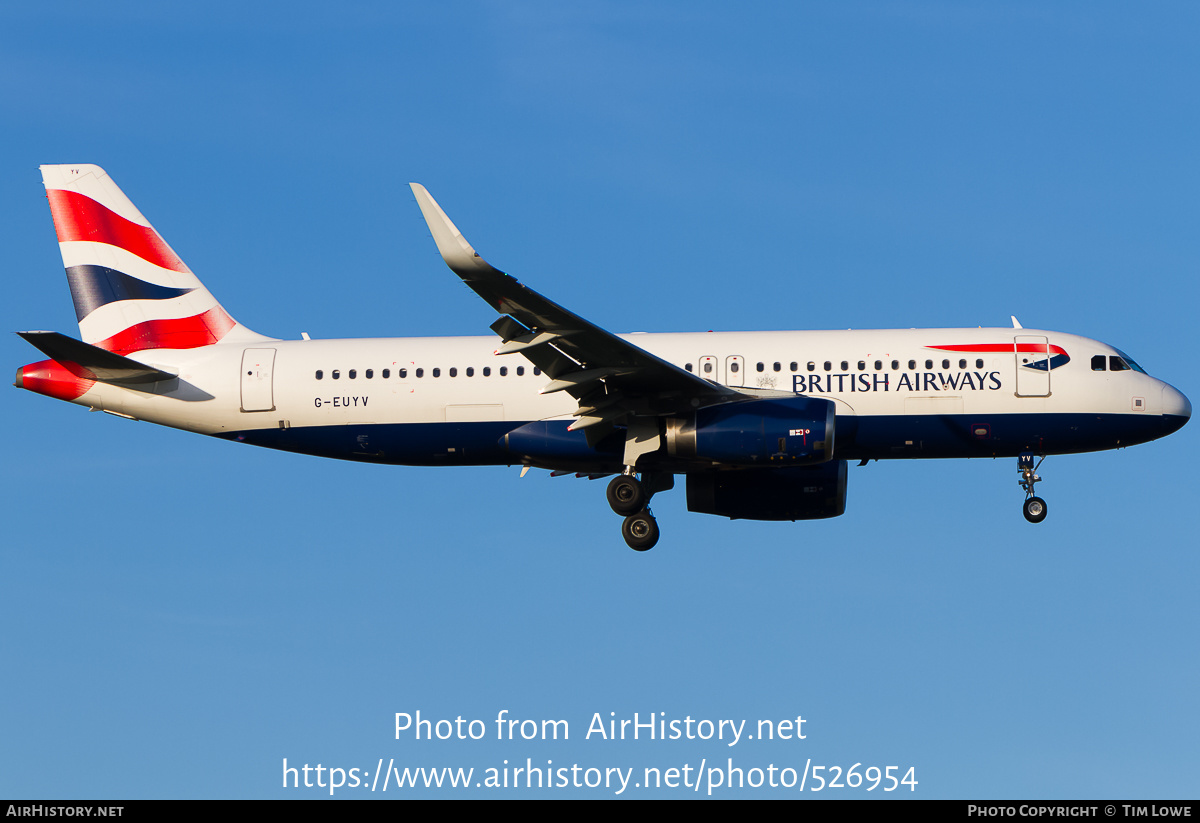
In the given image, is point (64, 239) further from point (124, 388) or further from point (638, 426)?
point (638, 426)

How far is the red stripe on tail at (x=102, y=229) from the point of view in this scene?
39875mm

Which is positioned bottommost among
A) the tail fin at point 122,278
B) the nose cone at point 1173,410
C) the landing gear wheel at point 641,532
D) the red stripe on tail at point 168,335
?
the landing gear wheel at point 641,532

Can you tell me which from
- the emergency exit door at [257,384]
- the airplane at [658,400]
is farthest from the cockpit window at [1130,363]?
the emergency exit door at [257,384]

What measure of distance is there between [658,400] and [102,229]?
52.6 ft

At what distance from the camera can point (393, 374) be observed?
3688cm

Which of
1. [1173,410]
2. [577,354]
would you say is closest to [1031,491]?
[1173,410]

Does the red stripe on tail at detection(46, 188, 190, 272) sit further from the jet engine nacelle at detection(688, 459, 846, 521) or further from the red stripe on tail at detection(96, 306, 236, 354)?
the jet engine nacelle at detection(688, 459, 846, 521)

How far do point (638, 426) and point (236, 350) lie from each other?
34.9 ft

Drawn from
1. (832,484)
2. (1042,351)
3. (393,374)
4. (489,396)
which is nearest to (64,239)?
(393,374)

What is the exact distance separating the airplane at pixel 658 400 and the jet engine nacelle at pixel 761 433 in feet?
0.14

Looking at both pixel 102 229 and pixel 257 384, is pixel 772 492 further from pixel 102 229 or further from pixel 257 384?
pixel 102 229

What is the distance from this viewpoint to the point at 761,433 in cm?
3331

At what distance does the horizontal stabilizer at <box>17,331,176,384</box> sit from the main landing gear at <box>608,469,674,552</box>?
37.3ft

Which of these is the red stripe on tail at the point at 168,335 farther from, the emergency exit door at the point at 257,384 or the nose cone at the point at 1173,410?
the nose cone at the point at 1173,410
